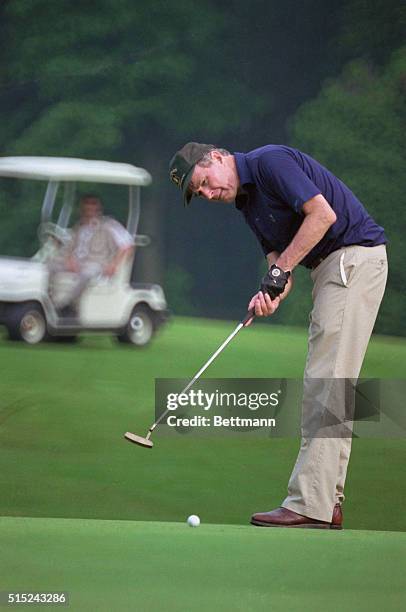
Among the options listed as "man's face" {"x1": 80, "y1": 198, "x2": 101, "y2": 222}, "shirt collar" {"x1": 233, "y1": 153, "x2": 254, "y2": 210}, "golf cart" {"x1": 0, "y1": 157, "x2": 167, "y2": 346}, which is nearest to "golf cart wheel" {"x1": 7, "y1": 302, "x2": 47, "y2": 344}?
"golf cart" {"x1": 0, "y1": 157, "x2": 167, "y2": 346}

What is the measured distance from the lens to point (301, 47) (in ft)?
14.6

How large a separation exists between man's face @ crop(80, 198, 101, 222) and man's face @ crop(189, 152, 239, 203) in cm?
129

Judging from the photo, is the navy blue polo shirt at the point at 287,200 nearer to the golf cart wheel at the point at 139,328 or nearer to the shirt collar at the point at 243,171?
the shirt collar at the point at 243,171

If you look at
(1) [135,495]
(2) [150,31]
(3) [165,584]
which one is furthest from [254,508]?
(2) [150,31]

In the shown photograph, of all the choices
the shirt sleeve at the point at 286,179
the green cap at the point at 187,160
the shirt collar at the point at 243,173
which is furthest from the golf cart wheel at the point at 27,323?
the shirt sleeve at the point at 286,179

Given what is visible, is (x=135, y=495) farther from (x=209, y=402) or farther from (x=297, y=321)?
(x=297, y=321)

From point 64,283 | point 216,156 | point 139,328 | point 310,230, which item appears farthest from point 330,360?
point 64,283

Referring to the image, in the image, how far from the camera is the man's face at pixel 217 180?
127 inches

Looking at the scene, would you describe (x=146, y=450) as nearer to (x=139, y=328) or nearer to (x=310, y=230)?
(x=139, y=328)

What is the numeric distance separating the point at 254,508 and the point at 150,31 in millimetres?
1667

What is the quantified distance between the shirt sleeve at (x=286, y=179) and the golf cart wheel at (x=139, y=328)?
4.46ft

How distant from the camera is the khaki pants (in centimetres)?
317

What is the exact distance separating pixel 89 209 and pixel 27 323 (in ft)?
1.49

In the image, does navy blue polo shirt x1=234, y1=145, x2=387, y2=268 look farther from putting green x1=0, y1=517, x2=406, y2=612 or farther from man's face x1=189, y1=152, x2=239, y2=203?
putting green x1=0, y1=517, x2=406, y2=612
